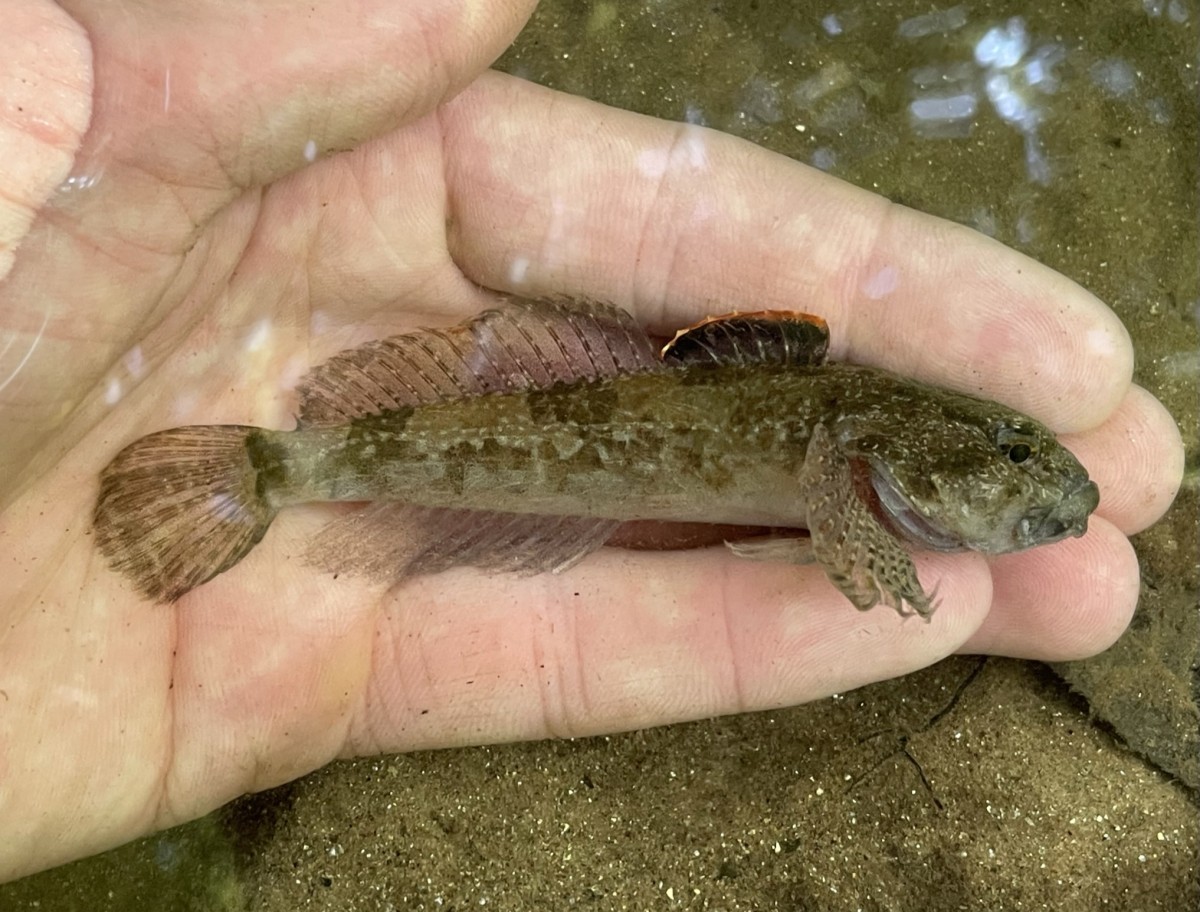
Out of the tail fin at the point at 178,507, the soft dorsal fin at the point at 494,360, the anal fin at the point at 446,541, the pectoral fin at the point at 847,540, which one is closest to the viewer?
the pectoral fin at the point at 847,540

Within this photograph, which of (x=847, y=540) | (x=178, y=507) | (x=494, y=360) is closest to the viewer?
(x=847, y=540)

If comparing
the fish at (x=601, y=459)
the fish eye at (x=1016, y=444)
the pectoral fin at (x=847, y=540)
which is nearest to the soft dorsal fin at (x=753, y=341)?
the fish at (x=601, y=459)

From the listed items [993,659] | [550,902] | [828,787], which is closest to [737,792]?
[828,787]

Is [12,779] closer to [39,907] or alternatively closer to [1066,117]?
[39,907]

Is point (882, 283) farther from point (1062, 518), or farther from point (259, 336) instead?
point (259, 336)

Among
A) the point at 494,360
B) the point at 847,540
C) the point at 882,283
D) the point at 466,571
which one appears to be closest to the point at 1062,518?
the point at 847,540

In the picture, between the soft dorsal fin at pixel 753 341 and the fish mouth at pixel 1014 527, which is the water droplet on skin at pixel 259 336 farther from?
the fish mouth at pixel 1014 527

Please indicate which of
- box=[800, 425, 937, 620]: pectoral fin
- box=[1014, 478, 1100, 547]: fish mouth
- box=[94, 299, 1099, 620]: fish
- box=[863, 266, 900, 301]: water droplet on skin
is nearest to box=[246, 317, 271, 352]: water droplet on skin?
box=[94, 299, 1099, 620]: fish

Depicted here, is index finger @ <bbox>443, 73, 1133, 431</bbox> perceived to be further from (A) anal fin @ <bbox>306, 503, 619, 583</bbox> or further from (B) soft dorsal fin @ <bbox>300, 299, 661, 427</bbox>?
(A) anal fin @ <bbox>306, 503, 619, 583</bbox>
